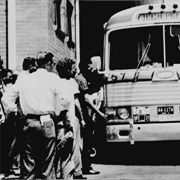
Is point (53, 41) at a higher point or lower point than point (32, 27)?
lower

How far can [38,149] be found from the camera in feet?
26.9

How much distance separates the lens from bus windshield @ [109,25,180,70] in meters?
12.0

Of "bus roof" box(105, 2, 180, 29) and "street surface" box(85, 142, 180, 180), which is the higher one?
"bus roof" box(105, 2, 180, 29)

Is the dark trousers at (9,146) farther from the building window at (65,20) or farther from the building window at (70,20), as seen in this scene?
the building window at (70,20)

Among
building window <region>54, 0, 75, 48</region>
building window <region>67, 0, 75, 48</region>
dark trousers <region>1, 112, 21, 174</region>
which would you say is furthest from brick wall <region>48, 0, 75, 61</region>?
dark trousers <region>1, 112, 21, 174</region>

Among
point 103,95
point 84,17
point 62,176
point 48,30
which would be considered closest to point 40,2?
point 48,30

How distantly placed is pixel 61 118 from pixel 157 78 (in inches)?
137

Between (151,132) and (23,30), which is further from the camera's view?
(23,30)

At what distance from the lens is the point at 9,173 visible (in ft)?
34.1

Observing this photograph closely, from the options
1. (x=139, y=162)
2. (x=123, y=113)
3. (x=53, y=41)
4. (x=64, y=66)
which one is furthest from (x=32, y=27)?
(x=64, y=66)

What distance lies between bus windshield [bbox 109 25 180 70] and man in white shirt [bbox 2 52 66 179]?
13.2ft

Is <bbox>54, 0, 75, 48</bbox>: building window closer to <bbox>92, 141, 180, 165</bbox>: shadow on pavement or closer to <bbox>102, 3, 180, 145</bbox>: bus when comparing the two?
<bbox>92, 141, 180, 165</bbox>: shadow on pavement

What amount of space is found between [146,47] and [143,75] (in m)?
0.90

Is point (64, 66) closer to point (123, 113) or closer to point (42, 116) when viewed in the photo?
point (42, 116)
